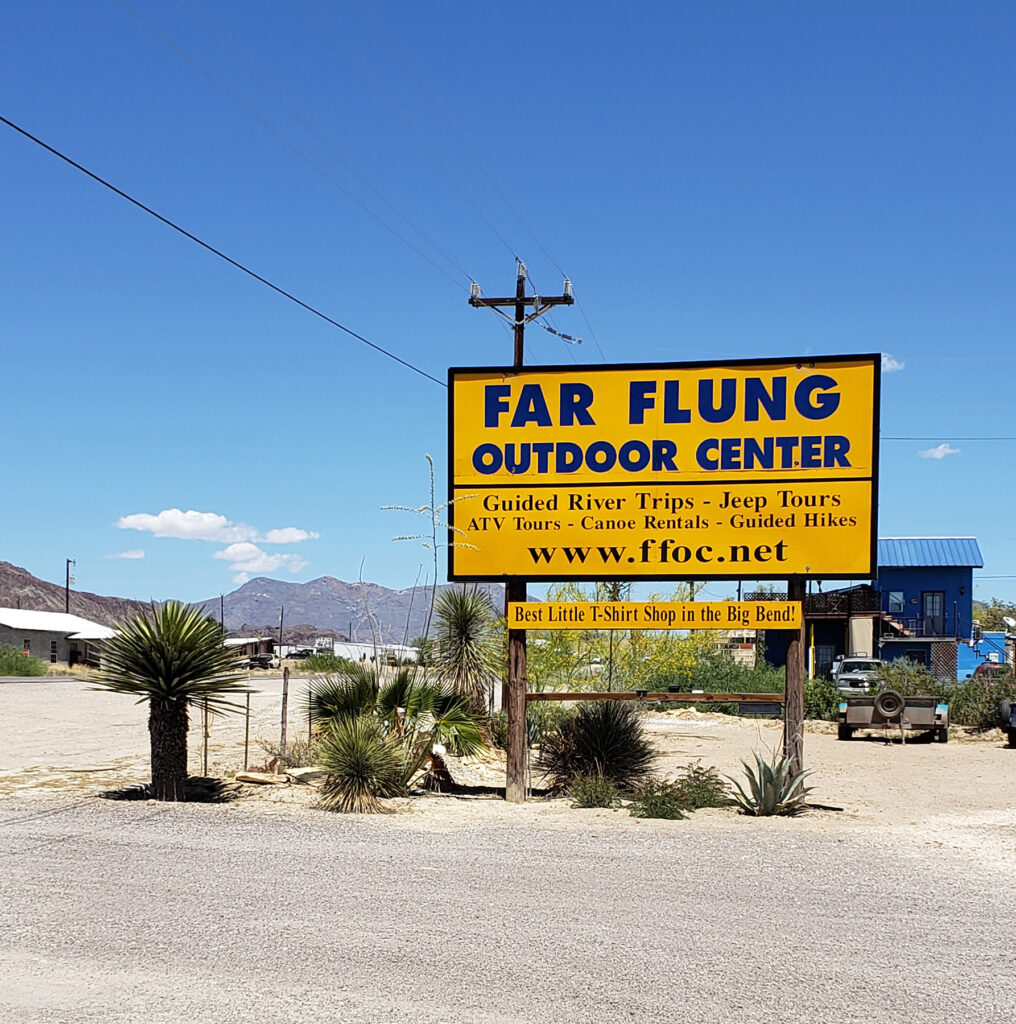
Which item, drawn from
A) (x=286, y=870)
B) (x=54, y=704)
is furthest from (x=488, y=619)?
(x=54, y=704)

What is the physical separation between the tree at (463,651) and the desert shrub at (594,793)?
6.42 metres

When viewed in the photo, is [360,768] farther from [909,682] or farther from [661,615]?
[909,682]

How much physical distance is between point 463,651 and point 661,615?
277 inches

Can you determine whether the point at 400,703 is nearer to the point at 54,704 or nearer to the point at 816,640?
the point at 54,704

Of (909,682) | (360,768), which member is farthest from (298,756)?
(909,682)

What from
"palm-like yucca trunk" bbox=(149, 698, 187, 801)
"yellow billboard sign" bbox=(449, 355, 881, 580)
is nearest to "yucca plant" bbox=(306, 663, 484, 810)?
"palm-like yucca trunk" bbox=(149, 698, 187, 801)

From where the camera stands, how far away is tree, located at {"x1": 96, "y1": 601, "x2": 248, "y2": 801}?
12.8 m

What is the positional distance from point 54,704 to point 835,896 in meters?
31.4

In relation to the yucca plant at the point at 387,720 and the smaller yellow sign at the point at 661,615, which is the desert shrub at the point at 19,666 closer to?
the yucca plant at the point at 387,720

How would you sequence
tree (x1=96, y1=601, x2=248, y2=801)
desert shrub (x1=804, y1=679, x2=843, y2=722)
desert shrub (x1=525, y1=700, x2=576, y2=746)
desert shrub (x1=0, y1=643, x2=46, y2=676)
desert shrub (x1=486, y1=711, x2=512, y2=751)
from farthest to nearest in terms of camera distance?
desert shrub (x1=0, y1=643, x2=46, y2=676), desert shrub (x1=804, y1=679, x2=843, y2=722), desert shrub (x1=486, y1=711, x2=512, y2=751), desert shrub (x1=525, y1=700, x2=576, y2=746), tree (x1=96, y1=601, x2=248, y2=801)

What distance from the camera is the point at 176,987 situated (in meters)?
6.13

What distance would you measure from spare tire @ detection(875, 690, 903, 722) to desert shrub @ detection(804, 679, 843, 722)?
630cm

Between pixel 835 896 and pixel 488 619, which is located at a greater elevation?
pixel 488 619

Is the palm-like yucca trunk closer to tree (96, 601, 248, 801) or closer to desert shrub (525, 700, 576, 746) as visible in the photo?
tree (96, 601, 248, 801)
